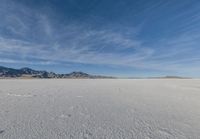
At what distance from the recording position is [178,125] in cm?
425

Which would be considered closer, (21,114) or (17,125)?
(17,125)

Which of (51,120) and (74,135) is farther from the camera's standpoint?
(51,120)

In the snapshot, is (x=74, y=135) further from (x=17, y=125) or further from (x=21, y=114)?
(x=21, y=114)

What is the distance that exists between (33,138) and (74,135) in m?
0.83

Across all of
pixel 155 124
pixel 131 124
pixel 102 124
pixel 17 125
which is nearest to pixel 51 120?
pixel 17 125

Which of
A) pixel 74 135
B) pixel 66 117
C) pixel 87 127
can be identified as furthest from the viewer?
pixel 66 117

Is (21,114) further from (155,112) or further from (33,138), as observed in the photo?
(155,112)

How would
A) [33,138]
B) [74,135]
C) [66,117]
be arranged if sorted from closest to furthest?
1. [33,138]
2. [74,135]
3. [66,117]

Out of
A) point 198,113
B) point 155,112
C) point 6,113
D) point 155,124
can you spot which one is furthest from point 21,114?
point 198,113

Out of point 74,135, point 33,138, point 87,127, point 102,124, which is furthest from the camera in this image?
point 102,124

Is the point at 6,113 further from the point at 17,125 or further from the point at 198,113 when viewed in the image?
the point at 198,113

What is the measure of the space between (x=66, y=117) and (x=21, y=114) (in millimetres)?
1486

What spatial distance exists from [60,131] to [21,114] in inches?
81.7

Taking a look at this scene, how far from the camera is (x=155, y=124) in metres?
4.31
